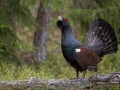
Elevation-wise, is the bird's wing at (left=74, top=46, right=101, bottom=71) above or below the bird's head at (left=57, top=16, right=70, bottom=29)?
below

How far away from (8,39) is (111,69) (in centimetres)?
261

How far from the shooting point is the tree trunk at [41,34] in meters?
11.3

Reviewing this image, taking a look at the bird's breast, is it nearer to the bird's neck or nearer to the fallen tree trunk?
the bird's neck

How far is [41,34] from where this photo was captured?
451 inches

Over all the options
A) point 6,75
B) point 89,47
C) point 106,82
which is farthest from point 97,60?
point 6,75

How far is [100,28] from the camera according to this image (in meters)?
8.27

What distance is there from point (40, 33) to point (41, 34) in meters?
0.04

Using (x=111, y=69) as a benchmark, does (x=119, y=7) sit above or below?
above

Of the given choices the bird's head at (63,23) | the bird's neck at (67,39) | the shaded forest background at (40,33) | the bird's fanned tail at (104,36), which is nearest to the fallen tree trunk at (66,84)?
the bird's neck at (67,39)

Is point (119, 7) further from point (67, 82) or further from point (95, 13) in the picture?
point (67, 82)

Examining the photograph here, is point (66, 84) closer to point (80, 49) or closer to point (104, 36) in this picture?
point (80, 49)

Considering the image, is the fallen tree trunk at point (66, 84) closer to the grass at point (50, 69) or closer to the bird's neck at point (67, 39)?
the bird's neck at point (67, 39)

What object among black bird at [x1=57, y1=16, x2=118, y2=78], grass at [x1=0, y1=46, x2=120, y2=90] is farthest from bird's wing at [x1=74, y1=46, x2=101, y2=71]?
grass at [x1=0, y1=46, x2=120, y2=90]

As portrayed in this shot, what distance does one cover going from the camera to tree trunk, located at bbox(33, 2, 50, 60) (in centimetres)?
1126
